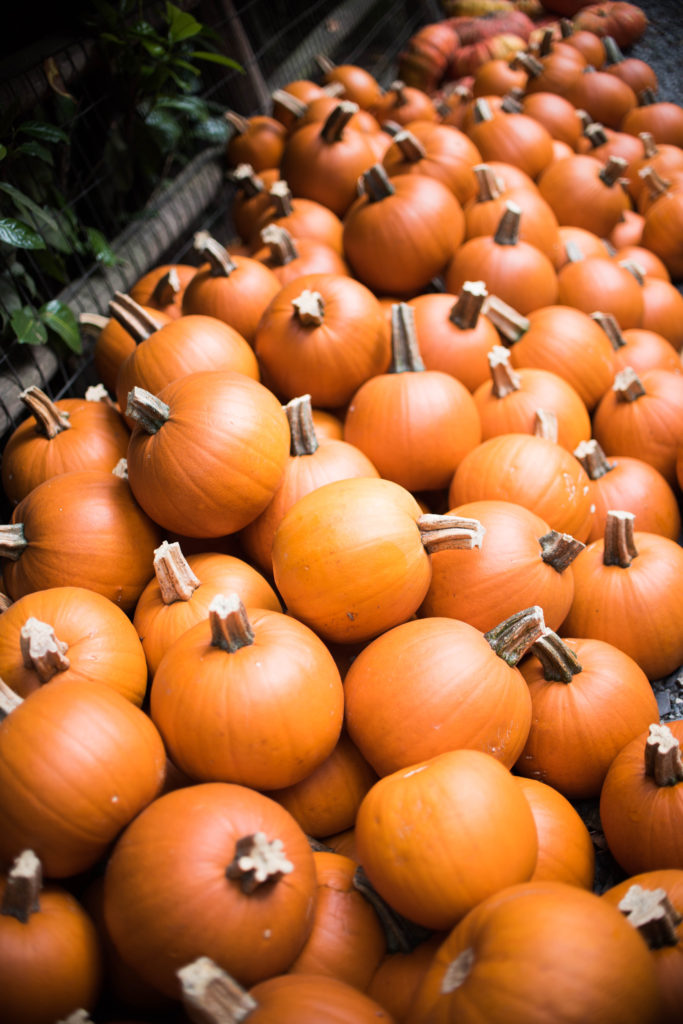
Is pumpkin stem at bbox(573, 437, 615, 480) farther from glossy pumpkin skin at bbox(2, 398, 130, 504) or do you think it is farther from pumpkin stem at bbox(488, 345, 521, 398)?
glossy pumpkin skin at bbox(2, 398, 130, 504)

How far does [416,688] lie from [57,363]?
1.81m

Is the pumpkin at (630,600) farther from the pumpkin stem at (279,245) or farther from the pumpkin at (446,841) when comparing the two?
the pumpkin stem at (279,245)

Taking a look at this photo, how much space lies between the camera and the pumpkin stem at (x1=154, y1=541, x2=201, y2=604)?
58.0 inches

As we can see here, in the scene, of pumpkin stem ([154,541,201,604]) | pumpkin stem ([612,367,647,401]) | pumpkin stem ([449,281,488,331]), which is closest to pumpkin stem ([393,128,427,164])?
pumpkin stem ([449,281,488,331])

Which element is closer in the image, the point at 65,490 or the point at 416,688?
the point at 416,688

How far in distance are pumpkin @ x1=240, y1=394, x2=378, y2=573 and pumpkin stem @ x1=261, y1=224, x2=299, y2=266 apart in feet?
3.11

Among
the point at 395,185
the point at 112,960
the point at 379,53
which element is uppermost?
the point at 379,53

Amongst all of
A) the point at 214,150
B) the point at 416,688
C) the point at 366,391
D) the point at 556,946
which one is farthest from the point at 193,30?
the point at 556,946

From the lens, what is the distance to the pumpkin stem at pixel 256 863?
98 cm

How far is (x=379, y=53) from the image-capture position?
5371 millimetres

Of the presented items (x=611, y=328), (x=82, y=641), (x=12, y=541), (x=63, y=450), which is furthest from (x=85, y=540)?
(x=611, y=328)

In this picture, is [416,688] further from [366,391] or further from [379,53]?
[379,53]

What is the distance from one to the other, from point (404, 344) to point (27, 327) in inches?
46.7

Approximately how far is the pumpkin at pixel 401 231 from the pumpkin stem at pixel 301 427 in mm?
966
